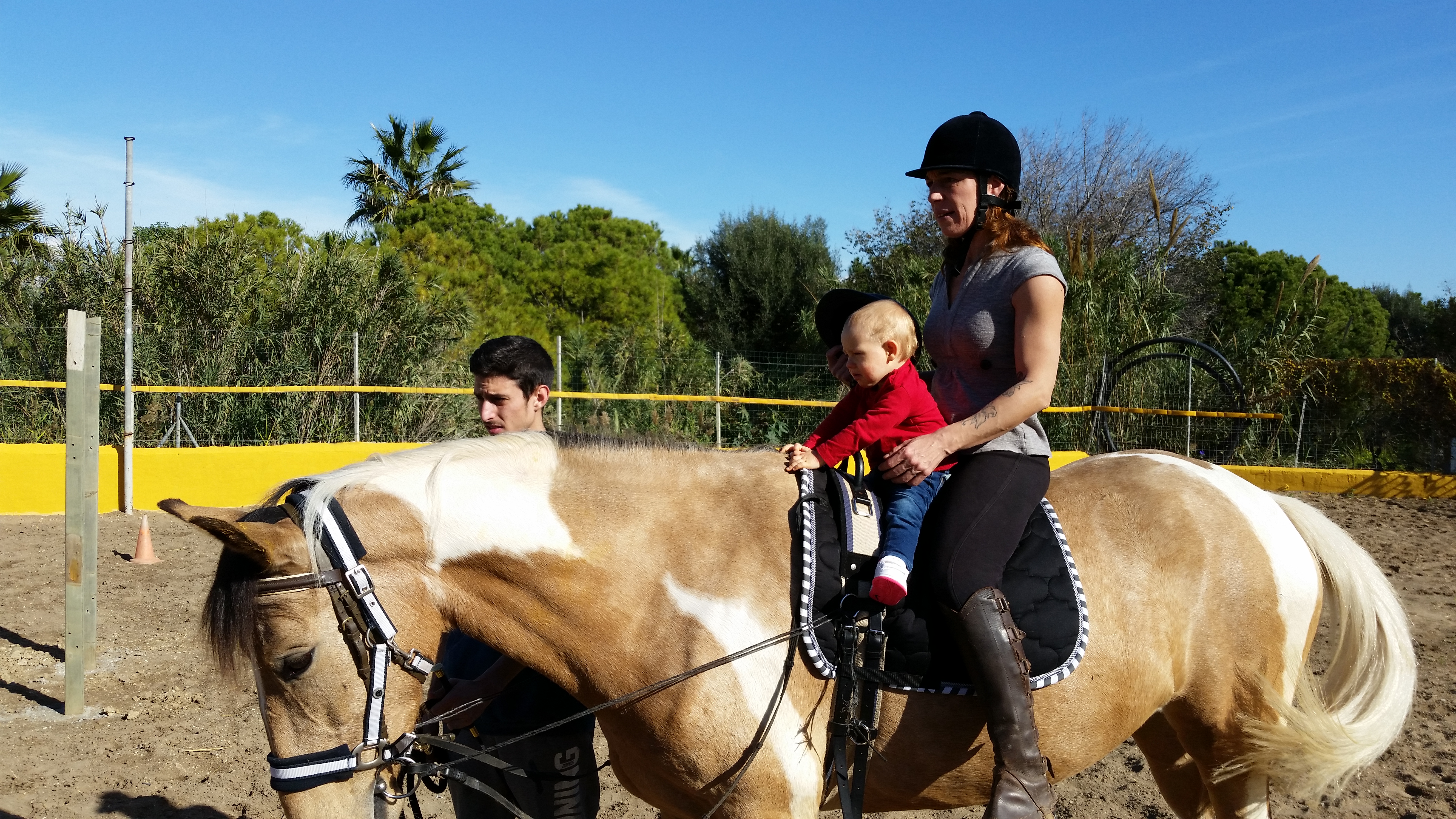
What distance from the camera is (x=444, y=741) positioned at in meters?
1.82

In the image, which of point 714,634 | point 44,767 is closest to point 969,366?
point 714,634

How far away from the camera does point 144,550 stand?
24.3ft

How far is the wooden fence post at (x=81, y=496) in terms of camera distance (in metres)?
4.34

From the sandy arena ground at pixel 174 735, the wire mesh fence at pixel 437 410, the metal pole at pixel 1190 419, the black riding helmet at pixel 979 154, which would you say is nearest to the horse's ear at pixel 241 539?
the sandy arena ground at pixel 174 735

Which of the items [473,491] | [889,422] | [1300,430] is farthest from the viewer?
[1300,430]

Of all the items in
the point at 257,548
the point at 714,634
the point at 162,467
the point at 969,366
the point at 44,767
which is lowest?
the point at 44,767

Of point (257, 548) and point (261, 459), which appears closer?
point (257, 548)

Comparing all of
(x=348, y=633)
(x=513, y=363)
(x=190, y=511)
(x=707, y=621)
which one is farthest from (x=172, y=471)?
(x=707, y=621)

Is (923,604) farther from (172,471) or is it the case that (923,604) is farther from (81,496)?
(172,471)

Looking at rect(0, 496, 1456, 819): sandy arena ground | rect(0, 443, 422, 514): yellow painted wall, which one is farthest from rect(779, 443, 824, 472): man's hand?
rect(0, 443, 422, 514): yellow painted wall

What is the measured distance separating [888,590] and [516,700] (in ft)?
3.56

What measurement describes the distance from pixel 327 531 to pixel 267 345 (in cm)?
1232

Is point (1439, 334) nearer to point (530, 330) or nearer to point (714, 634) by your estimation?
point (530, 330)

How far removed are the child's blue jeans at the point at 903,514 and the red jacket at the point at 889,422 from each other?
0.21ft
